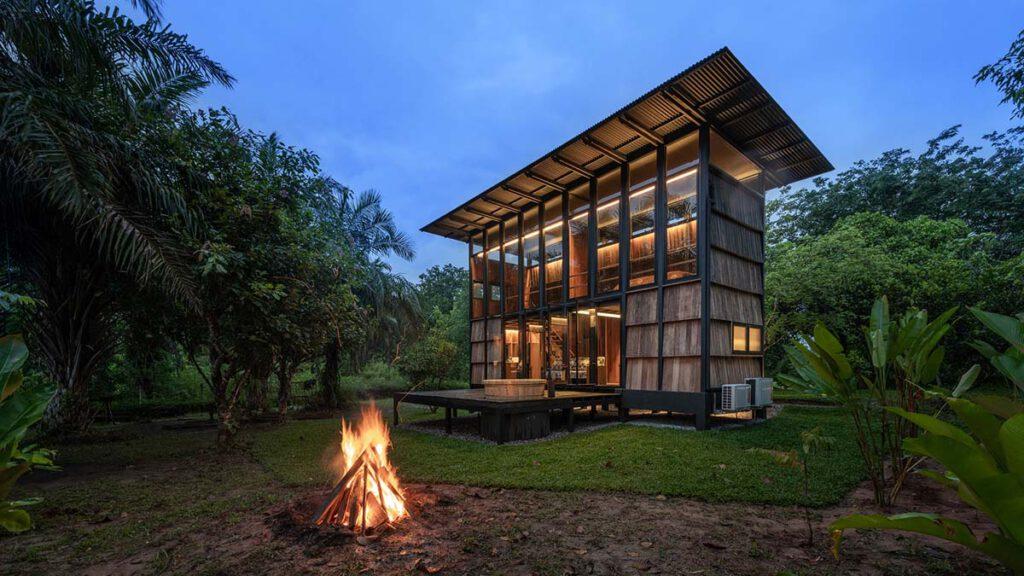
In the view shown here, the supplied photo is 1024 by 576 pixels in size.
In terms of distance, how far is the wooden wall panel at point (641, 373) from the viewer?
37.4 ft

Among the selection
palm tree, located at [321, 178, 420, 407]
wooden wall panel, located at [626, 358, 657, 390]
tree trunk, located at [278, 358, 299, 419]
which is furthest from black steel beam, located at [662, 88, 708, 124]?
tree trunk, located at [278, 358, 299, 419]

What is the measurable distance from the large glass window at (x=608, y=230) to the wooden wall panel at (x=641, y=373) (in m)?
2.41

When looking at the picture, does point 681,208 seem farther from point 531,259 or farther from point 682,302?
point 531,259

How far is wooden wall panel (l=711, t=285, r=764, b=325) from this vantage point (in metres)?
10.9

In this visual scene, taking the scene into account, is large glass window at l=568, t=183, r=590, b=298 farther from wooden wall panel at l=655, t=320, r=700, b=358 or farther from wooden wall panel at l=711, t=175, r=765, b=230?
wooden wall panel at l=711, t=175, r=765, b=230

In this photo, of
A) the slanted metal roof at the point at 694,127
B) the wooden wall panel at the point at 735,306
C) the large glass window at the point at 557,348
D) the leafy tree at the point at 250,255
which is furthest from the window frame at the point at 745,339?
the leafy tree at the point at 250,255

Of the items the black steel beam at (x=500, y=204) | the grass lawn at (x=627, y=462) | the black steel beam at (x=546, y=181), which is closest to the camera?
the grass lawn at (x=627, y=462)

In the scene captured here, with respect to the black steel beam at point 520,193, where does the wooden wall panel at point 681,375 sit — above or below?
below

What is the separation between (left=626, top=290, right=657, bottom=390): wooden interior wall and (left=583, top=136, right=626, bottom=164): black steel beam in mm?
4085

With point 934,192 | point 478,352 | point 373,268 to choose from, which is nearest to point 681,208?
point 478,352

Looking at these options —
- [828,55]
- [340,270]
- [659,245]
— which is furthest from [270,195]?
[828,55]

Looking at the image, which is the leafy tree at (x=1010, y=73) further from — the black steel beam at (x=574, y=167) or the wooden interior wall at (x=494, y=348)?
the wooden interior wall at (x=494, y=348)

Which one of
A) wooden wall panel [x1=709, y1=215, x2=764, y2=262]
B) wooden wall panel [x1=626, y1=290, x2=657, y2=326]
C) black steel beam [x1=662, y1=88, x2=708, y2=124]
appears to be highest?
black steel beam [x1=662, y1=88, x2=708, y2=124]

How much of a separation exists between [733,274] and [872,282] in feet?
26.8
